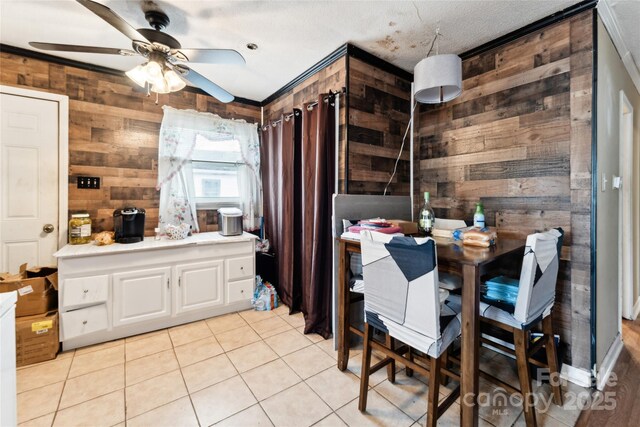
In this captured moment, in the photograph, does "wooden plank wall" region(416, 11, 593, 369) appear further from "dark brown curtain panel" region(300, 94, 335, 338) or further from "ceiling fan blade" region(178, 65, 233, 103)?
"ceiling fan blade" region(178, 65, 233, 103)

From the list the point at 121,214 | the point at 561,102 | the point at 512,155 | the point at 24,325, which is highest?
the point at 561,102

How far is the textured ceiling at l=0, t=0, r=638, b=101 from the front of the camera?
1815mm

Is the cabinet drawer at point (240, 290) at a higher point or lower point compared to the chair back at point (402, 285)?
lower

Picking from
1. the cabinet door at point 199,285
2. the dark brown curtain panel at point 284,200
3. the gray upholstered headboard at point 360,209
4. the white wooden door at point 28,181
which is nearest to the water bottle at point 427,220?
the gray upholstered headboard at point 360,209

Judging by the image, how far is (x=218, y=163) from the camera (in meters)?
3.29

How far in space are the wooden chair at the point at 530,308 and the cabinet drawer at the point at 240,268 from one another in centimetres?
212

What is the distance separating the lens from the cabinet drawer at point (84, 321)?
82.6 inches

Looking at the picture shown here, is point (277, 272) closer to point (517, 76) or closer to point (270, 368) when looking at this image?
point (270, 368)

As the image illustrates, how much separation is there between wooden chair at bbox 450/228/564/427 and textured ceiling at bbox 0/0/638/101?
1528mm

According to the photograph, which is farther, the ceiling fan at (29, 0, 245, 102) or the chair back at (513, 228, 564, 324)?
the ceiling fan at (29, 0, 245, 102)

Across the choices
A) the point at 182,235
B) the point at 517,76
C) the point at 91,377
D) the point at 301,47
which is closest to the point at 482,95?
the point at 517,76

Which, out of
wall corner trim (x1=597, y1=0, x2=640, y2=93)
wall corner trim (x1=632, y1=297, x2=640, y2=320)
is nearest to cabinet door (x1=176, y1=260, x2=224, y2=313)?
wall corner trim (x1=597, y1=0, x2=640, y2=93)

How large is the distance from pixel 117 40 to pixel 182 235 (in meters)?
1.70

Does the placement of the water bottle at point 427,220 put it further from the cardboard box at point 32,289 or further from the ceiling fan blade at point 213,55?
the cardboard box at point 32,289
